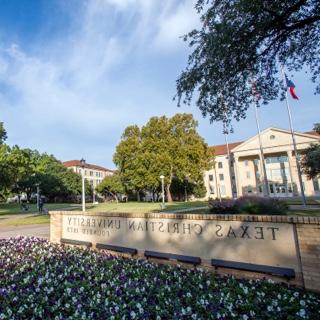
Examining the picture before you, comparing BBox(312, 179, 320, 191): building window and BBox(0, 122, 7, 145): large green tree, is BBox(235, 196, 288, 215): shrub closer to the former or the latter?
BBox(0, 122, 7, 145): large green tree

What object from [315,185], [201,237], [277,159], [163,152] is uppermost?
[163,152]

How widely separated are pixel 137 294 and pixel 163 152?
44117mm

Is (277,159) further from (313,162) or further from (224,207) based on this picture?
(224,207)

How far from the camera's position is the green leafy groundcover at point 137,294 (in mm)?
4031

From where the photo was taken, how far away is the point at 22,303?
4730 millimetres

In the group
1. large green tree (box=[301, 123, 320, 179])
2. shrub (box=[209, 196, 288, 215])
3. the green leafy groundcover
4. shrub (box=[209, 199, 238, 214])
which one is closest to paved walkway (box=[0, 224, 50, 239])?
the green leafy groundcover

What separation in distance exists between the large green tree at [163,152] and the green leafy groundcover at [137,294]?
137 feet

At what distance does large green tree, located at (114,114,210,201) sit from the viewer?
1901 inches

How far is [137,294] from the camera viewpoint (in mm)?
4820

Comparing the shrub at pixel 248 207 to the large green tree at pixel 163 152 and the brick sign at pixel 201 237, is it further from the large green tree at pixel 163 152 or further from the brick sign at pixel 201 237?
the large green tree at pixel 163 152

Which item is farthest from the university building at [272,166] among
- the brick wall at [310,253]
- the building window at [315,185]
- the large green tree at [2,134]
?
the brick wall at [310,253]

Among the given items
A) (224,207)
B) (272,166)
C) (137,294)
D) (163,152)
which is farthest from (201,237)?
(272,166)

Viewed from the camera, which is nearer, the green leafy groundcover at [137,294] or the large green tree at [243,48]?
the green leafy groundcover at [137,294]

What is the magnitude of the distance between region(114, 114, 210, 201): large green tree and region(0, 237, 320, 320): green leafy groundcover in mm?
41612
